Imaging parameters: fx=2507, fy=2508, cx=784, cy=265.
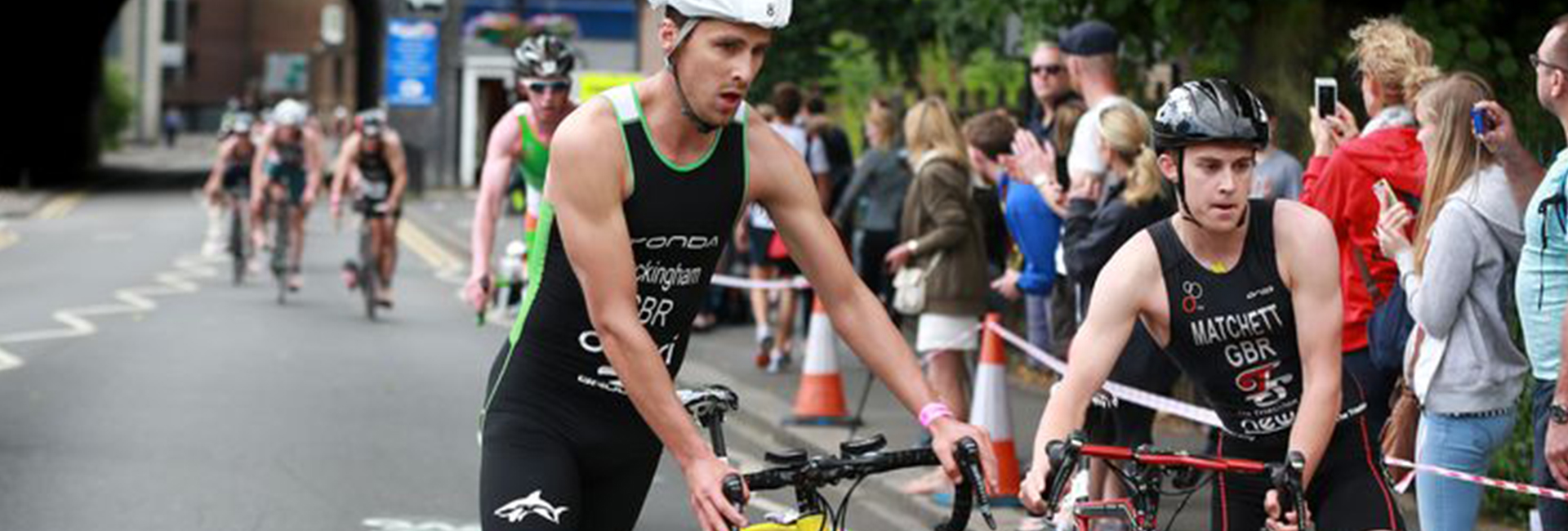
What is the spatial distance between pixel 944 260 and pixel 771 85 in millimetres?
18234

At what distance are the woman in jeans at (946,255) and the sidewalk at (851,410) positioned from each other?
53cm

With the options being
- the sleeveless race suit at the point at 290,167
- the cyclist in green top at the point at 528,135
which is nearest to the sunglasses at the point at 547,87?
the cyclist in green top at the point at 528,135

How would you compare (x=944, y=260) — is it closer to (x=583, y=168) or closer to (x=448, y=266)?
(x=583, y=168)

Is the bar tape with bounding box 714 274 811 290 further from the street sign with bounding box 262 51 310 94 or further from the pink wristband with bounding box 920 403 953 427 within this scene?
the street sign with bounding box 262 51 310 94

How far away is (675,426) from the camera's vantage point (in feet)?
15.4

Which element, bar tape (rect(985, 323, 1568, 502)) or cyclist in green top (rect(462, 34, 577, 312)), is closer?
bar tape (rect(985, 323, 1568, 502))

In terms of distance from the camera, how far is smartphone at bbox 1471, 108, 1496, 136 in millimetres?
6691

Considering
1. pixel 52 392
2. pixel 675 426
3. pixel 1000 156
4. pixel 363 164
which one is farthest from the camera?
pixel 363 164

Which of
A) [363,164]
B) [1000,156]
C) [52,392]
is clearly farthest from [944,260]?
[363,164]

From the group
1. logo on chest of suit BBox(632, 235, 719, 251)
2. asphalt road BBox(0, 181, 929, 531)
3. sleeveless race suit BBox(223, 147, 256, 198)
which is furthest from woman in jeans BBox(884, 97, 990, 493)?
sleeveless race suit BBox(223, 147, 256, 198)

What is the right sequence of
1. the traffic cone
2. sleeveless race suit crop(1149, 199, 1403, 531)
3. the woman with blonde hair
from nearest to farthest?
sleeveless race suit crop(1149, 199, 1403, 531)
the traffic cone
the woman with blonde hair

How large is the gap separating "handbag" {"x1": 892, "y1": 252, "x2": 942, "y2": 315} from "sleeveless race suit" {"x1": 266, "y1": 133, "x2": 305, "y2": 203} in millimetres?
12722

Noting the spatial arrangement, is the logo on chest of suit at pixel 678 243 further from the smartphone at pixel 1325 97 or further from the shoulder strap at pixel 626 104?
the smartphone at pixel 1325 97

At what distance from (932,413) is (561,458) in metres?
0.88
